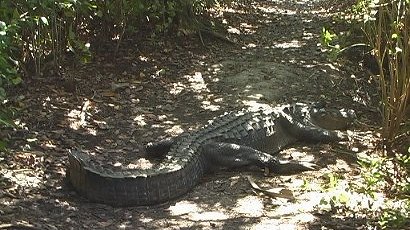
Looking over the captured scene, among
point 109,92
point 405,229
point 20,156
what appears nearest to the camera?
point 405,229

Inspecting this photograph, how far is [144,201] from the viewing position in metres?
4.64

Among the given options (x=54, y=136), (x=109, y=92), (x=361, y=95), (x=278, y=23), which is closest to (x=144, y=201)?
(x=54, y=136)

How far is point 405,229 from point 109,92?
4.39 m

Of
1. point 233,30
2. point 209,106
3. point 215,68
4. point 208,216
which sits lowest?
point 208,216

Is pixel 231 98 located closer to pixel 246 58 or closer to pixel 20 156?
pixel 246 58

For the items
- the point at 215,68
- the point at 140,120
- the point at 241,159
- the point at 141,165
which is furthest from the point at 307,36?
the point at 141,165

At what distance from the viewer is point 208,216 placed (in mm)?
4500

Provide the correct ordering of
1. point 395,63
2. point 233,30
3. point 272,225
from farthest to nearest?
point 233,30 → point 395,63 → point 272,225

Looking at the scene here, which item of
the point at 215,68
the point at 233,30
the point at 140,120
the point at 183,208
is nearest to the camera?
the point at 183,208

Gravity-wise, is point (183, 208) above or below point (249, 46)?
below

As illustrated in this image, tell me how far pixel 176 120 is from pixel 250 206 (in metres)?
2.34

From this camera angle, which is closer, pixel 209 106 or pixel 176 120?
pixel 176 120

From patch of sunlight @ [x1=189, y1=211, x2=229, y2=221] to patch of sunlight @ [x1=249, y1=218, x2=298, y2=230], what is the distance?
0.99ft

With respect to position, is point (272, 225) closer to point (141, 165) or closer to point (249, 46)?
point (141, 165)
